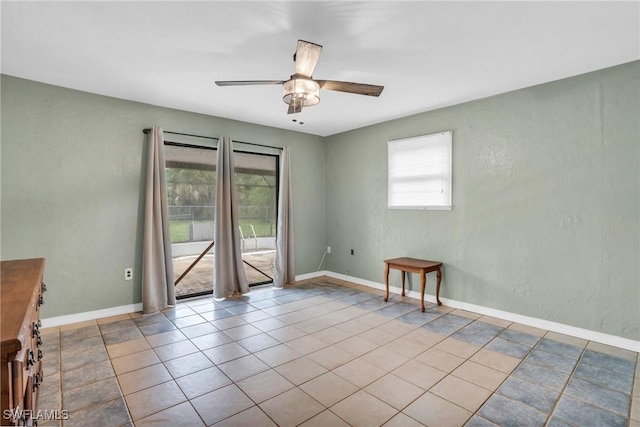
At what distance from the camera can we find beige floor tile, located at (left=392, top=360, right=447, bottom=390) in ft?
7.50

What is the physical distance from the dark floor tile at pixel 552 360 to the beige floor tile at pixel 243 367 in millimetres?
2186

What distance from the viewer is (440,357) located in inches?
104

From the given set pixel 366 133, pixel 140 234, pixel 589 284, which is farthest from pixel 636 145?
pixel 140 234

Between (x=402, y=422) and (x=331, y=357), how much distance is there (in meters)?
0.88

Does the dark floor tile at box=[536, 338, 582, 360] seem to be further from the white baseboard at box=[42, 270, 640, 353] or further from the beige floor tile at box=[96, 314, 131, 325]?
the beige floor tile at box=[96, 314, 131, 325]

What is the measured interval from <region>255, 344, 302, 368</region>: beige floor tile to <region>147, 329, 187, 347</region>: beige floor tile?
87 cm

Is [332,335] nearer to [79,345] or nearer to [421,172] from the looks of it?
[79,345]

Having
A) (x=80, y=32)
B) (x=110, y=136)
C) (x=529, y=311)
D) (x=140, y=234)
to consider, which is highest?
(x=80, y=32)

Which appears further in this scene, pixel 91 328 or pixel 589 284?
pixel 91 328

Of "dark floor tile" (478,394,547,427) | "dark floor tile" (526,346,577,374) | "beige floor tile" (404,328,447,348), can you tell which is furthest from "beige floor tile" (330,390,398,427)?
"dark floor tile" (526,346,577,374)

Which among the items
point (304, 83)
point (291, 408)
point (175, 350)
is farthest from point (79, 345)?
point (304, 83)

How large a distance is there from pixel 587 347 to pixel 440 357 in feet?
4.45

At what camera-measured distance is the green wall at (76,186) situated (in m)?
3.07

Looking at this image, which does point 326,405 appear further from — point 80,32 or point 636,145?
point 636,145
